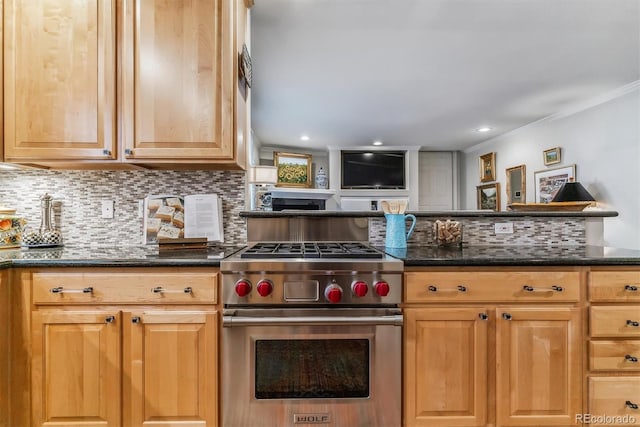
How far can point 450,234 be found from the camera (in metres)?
1.83

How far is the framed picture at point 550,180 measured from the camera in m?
3.94

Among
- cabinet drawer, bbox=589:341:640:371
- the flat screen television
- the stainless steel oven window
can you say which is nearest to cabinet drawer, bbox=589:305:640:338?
cabinet drawer, bbox=589:341:640:371

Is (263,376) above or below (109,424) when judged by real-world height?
above

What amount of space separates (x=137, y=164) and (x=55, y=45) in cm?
66

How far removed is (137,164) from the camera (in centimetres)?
162

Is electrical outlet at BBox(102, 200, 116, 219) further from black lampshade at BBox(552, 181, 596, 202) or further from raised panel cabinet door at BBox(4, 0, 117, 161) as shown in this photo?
black lampshade at BBox(552, 181, 596, 202)

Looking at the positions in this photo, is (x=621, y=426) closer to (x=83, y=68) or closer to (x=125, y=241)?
(x=125, y=241)

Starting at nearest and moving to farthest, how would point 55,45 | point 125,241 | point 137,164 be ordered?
point 55,45, point 137,164, point 125,241

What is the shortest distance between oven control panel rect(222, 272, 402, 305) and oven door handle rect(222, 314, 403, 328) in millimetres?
61

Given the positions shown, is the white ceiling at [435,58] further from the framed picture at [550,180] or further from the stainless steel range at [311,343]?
the stainless steel range at [311,343]

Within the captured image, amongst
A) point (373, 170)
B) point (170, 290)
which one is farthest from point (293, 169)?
point (170, 290)

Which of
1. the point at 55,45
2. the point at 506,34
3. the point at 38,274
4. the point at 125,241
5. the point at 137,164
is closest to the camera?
the point at 38,274

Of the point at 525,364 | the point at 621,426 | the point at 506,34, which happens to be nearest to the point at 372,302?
the point at 525,364

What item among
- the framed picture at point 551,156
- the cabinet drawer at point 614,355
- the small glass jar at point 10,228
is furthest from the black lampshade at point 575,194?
the small glass jar at point 10,228
